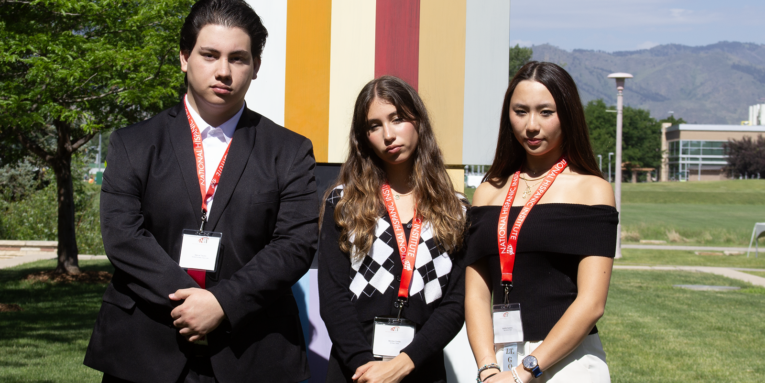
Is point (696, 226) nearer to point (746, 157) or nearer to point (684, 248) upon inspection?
point (684, 248)

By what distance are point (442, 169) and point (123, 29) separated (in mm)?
6821

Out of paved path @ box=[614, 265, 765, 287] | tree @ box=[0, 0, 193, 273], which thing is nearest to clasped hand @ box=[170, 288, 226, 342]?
tree @ box=[0, 0, 193, 273]


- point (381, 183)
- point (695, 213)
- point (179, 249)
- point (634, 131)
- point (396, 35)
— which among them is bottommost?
point (695, 213)

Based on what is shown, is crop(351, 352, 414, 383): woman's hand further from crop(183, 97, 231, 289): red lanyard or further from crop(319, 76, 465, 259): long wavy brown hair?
crop(183, 97, 231, 289): red lanyard

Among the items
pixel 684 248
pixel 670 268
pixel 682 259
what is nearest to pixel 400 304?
pixel 670 268

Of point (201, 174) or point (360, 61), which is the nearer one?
point (201, 174)

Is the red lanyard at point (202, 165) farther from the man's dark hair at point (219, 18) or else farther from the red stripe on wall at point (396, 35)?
the red stripe on wall at point (396, 35)

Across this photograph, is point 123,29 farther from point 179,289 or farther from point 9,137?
point 179,289

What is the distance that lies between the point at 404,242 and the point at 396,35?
1.66 m

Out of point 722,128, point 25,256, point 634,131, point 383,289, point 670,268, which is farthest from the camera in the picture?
point 722,128

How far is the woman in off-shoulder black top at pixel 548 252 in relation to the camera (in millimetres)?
2297

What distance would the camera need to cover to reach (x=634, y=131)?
9900 centimetres

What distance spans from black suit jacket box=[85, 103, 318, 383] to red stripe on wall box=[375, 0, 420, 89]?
154 centimetres

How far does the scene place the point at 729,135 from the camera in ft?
358
